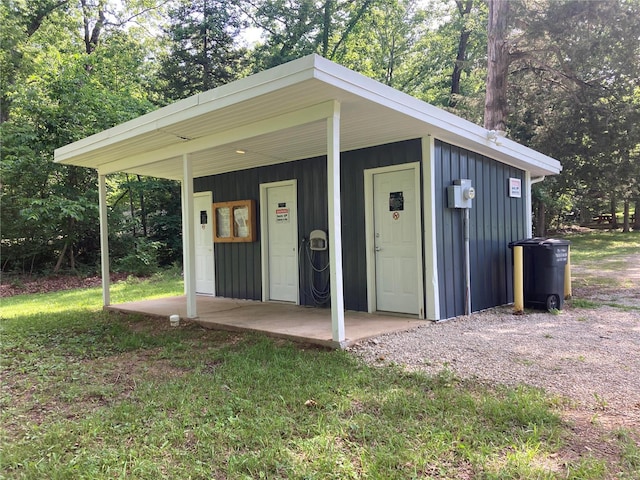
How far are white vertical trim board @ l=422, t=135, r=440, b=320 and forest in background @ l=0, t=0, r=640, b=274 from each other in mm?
6113

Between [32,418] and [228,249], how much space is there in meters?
4.94

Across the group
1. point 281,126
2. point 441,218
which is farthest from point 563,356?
point 281,126

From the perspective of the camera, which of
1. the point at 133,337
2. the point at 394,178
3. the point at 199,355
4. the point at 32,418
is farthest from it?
the point at 394,178

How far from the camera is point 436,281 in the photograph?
4.98 m

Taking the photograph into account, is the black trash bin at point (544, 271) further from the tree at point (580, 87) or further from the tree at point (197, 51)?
the tree at point (197, 51)

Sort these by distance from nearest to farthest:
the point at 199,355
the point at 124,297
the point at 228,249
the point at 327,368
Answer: the point at 327,368 → the point at 199,355 → the point at 228,249 → the point at 124,297

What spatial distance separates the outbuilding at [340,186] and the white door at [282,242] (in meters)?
0.02

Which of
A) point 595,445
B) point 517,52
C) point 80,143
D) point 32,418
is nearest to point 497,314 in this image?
point 595,445

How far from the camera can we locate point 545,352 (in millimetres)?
3730

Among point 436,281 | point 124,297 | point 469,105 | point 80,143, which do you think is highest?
point 469,105

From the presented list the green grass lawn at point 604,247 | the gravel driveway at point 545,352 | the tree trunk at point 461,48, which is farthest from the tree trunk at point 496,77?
the tree trunk at point 461,48

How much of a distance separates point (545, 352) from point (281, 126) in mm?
3063

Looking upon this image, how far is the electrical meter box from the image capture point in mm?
5137

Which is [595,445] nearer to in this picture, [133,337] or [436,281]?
[436,281]
